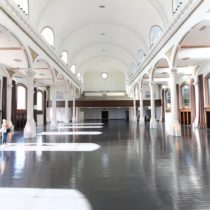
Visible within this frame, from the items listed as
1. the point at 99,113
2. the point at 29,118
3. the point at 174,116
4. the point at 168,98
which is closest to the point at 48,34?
the point at 29,118

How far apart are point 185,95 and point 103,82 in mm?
25715

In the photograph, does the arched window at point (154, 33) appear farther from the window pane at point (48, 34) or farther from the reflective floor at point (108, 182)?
the reflective floor at point (108, 182)

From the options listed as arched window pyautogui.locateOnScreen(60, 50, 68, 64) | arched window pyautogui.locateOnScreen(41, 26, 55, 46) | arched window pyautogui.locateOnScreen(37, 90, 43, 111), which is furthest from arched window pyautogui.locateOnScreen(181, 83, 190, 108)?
arched window pyautogui.locateOnScreen(37, 90, 43, 111)

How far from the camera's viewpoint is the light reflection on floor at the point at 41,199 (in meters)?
3.17

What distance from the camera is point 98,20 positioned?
1975cm

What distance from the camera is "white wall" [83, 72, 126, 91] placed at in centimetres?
4778

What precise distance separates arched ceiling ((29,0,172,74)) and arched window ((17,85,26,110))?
6565 mm

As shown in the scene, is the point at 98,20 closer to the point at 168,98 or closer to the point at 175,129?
the point at 175,129

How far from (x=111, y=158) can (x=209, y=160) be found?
2722 millimetres

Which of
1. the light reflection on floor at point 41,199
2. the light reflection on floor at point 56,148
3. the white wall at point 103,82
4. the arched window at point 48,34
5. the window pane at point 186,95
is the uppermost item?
the white wall at point 103,82

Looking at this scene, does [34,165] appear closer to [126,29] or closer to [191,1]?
[191,1]

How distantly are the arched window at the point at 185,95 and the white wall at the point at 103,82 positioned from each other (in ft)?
76.7

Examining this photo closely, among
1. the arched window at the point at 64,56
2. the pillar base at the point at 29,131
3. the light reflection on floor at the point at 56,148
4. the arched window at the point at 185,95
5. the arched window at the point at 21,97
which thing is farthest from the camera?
the arched window at the point at 185,95

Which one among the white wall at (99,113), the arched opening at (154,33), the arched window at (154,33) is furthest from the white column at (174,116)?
the white wall at (99,113)
